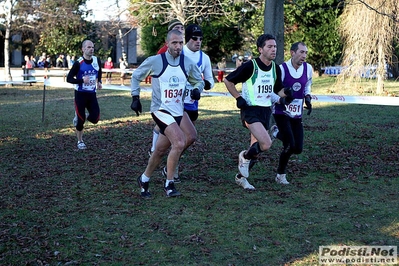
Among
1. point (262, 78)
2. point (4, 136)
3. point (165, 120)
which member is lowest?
point (4, 136)

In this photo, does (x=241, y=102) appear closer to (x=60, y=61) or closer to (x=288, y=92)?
(x=288, y=92)

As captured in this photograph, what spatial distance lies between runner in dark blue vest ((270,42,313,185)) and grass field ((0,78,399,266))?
0.60 meters

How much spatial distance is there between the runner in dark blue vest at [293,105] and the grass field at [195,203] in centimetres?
60

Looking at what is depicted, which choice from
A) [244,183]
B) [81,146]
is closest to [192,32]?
[244,183]

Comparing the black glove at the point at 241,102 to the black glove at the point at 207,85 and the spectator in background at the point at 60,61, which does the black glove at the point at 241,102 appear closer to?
the black glove at the point at 207,85

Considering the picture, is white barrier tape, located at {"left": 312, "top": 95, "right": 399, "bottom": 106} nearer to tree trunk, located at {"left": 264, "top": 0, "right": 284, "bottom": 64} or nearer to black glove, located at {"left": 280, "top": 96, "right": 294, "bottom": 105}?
tree trunk, located at {"left": 264, "top": 0, "right": 284, "bottom": 64}

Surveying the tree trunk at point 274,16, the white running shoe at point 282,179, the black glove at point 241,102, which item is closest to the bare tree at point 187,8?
the tree trunk at point 274,16

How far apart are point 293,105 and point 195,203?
2.11 meters

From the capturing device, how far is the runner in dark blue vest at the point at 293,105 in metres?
7.98

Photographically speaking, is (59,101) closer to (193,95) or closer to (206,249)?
(193,95)

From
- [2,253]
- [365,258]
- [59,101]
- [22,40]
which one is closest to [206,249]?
[365,258]

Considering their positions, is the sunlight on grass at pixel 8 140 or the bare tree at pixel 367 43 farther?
the bare tree at pixel 367 43

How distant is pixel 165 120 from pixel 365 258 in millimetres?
3031

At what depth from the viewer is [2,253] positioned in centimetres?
524
